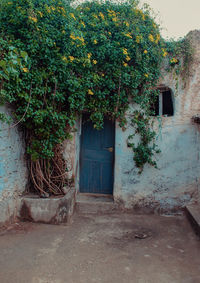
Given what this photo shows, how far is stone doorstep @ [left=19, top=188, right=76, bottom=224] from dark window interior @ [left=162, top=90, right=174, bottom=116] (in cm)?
346

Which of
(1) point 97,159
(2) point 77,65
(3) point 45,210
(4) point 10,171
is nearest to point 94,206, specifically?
(1) point 97,159

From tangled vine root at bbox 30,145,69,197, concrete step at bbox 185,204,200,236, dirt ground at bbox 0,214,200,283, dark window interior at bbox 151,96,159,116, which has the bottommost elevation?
dirt ground at bbox 0,214,200,283

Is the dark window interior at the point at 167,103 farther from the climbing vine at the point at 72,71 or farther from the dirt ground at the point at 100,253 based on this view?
the dirt ground at the point at 100,253

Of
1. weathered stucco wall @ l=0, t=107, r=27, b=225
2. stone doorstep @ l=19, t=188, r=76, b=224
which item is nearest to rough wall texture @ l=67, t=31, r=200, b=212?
stone doorstep @ l=19, t=188, r=76, b=224

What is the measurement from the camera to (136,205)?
5.13 m

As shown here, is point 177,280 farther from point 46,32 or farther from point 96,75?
point 46,32

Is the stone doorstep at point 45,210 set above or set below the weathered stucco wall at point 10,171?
below

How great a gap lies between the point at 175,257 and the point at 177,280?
60cm

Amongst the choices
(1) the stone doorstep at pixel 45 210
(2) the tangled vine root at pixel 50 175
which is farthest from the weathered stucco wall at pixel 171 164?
(1) the stone doorstep at pixel 45 210

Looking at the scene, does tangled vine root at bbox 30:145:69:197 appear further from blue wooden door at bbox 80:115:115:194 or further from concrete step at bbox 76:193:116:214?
blue wooden door at bbox 80:115:115:194

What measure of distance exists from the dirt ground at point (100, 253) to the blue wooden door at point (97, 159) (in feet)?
4.03

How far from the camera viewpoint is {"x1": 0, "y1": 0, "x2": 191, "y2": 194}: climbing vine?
149 inches

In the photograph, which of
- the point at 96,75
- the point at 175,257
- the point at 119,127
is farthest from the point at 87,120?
the point at 175,257

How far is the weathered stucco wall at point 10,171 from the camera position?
3721 mm
